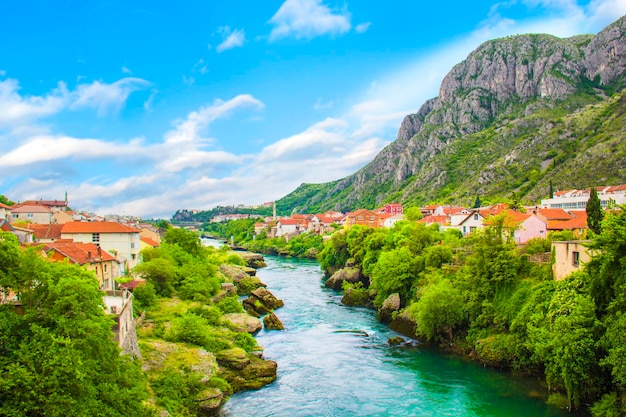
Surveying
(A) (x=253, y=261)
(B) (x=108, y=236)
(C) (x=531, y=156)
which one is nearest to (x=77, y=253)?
(B) (x=108, y=236)

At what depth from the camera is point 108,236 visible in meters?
47.7

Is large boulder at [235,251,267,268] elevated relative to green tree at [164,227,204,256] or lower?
lower

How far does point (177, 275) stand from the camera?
49.7 meters

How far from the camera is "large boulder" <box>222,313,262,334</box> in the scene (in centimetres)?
4117

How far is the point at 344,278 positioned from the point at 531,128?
114 meters

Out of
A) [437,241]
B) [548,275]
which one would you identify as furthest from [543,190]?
[548,275]

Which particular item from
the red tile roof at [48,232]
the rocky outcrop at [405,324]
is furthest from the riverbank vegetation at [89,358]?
the red tile roof at [48,232]

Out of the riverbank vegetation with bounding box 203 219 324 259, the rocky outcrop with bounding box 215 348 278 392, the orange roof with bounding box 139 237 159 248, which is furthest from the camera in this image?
the riverbank vegetation with bounding box 203 219 324 259

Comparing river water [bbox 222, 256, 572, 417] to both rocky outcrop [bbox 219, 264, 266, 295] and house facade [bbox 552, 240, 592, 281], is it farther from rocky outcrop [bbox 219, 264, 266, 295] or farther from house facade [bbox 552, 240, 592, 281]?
rocky outcrop [bbox 219, 264, 266, 295]

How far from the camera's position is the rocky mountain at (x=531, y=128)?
4513 inches

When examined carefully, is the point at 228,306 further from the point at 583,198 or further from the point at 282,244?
the point at 282,244

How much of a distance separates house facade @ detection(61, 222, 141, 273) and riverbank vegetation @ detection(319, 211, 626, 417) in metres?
26.1

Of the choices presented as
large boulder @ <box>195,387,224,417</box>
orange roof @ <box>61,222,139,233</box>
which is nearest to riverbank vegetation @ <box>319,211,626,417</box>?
large boulder @ <box>195,387,224,417</box>

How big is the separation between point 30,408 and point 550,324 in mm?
26721
